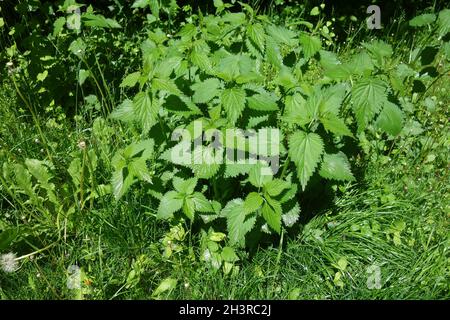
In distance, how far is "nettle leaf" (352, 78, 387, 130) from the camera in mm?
1727

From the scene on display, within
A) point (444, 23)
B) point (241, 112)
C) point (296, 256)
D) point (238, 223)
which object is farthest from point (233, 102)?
point (444, 23)

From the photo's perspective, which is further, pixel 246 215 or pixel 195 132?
pixel 246 215

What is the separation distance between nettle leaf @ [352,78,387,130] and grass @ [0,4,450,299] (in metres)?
0.58

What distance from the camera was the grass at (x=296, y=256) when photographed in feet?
6.37

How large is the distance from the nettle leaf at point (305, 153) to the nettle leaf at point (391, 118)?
31 cm

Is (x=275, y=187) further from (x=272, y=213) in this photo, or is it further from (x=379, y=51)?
(x=379, y=51)

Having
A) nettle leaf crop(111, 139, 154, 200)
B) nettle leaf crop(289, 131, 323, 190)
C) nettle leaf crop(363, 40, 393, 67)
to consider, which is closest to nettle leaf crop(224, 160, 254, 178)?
nettle leaf crop(289, 131, 323, 190)

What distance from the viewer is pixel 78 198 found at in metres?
2.29

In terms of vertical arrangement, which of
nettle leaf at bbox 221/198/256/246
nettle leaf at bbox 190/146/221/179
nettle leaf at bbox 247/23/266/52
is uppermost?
nettle leaf at bbox 247/23/266/52

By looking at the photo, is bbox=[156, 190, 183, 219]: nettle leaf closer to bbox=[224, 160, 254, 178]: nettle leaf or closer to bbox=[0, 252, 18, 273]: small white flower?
bbox=[224, 160, 254, 178]: nettle leaf

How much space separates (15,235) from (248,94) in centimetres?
120
